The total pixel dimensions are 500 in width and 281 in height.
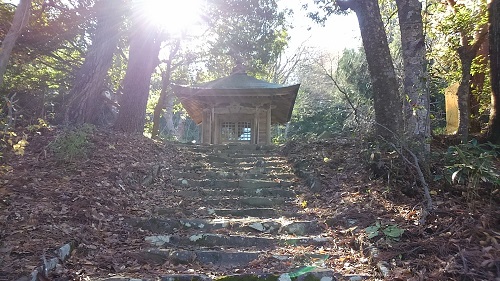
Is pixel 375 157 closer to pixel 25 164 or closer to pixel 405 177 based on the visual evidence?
pixel 405 177

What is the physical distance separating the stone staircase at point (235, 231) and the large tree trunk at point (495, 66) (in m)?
3.28

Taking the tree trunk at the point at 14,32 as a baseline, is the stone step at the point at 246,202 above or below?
below

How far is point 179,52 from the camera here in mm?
20234

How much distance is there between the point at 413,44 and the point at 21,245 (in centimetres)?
564

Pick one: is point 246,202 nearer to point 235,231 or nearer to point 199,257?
point 235,231

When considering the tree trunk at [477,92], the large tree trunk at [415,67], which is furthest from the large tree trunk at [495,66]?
the tree trunk at [477,92]

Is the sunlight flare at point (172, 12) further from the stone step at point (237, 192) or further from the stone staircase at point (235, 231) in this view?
the stone step at point (237, 192)

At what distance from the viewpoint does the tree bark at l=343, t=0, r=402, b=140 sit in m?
5.18

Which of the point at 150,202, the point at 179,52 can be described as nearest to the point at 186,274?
the point at 150,202

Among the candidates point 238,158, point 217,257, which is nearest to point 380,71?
point 217,257

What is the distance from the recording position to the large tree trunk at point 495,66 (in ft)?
17.8

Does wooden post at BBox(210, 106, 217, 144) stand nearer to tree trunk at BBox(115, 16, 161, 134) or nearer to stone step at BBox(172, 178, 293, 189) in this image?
tree trunk at BBox(115, 16, 161, 134)

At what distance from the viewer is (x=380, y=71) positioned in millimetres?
5324

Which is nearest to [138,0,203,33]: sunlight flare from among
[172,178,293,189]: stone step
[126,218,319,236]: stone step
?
[172,178,293,189]: stone step
